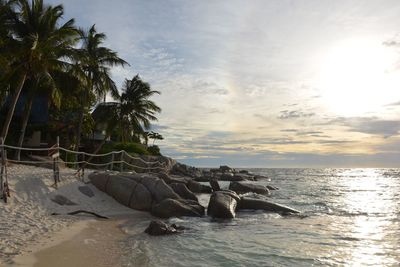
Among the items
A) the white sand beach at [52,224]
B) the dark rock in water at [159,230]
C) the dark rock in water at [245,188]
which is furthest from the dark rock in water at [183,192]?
the dark rock in water at [245,188]

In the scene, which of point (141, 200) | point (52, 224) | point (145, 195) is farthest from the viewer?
point (145, 195)

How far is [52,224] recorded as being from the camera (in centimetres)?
1052

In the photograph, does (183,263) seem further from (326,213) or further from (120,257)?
(326,213)

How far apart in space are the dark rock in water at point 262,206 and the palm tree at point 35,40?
1223 cm

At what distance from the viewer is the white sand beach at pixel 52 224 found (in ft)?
25.0

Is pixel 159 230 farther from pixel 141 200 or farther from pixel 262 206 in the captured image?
pixel 262 206

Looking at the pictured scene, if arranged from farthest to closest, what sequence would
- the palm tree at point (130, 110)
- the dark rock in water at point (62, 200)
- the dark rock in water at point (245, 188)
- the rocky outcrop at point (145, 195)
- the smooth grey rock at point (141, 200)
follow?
the palm tree at point (130, 110) < the dark rock in water at point (245, 188) < the smooth grey rock at point (141, 200) < the rocky outcrop at point (145, 195) < the dark rock in water at point (62, 200)

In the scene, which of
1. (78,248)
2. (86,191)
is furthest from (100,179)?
(78,248)

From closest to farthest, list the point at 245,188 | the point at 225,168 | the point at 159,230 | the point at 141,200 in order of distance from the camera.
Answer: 1. the point at 159,230
2. the point at 141,200
3. the point at 245,188
4. the point at 225,168

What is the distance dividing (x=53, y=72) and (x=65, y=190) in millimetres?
13332

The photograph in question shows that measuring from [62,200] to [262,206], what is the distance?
8.43m

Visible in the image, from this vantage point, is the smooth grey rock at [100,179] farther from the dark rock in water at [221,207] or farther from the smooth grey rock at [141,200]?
the dark rock in water at [221,207]

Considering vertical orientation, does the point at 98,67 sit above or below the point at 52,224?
above

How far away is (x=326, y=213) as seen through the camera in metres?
17.4
